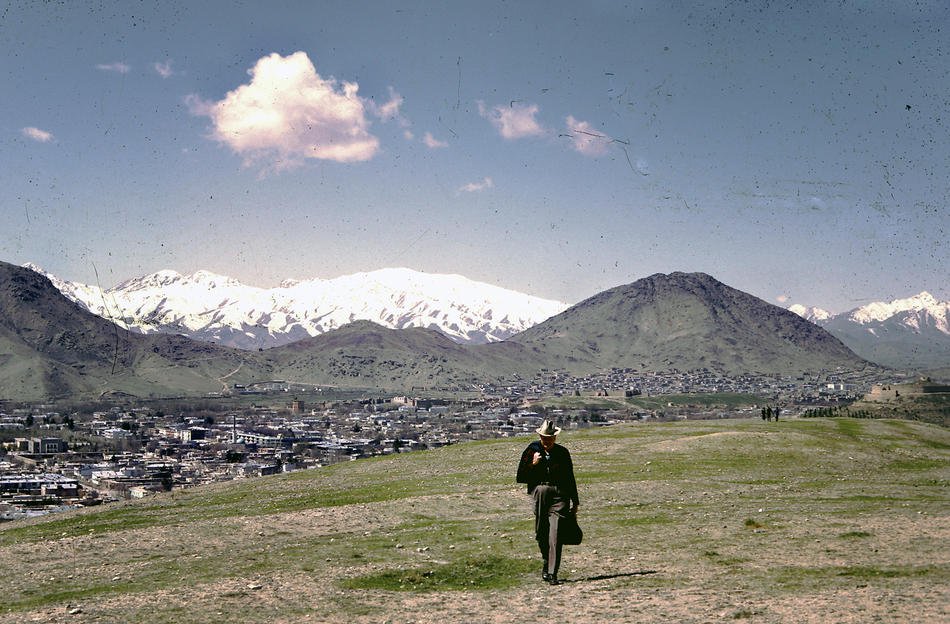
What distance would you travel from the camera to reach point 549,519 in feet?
49.3

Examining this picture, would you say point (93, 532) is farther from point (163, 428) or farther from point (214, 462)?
point (163, 428)

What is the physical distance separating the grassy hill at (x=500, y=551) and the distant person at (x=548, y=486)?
792 mm

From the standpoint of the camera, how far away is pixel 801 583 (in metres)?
13.6

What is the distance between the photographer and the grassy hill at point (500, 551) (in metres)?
12.9

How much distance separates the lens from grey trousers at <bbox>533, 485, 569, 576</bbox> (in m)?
14.7

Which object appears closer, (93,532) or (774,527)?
(774,527)

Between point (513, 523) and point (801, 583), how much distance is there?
9.27 m

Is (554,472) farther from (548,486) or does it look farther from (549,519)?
(549,519)

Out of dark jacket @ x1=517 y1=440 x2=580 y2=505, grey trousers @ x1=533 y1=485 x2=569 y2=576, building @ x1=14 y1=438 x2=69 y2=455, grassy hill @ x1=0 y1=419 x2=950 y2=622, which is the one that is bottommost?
building @ x1=14 y1=438 x2=69 y2=455

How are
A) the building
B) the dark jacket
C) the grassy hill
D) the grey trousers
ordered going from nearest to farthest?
the grassy hill, the grey trousers, the dark jacket, the building

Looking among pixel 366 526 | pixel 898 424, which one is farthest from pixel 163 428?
pixel 366 526

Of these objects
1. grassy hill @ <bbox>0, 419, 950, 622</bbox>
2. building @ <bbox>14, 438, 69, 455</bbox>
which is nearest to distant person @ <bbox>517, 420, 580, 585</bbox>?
grassy hill @ <bbox>0, 419, 950, 622</bbox>

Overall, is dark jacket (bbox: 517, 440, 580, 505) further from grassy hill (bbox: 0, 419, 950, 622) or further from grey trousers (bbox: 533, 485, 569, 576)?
grassy hill (bbox: 0, 419, 950, 622)

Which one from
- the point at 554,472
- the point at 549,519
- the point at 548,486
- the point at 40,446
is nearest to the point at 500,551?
the point at 549,519
